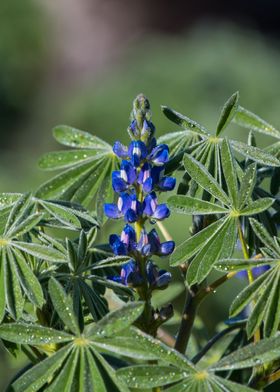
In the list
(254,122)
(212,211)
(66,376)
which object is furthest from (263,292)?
(254,122)

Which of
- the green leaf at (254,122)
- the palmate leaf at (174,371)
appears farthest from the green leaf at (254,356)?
the green leaf at (254,122)

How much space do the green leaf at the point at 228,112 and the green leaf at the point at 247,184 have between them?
139 mm

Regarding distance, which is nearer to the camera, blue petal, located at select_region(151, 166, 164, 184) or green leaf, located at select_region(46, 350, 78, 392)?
green leaf, located at select_region(46, 350, 78, 392)

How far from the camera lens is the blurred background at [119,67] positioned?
5914mm

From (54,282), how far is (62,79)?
26.1 feet

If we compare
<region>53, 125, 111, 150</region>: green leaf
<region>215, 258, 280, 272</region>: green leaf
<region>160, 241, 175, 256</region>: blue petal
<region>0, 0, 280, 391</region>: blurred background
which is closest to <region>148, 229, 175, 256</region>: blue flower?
<region>160, 241, 175, 256</region>: blue petal

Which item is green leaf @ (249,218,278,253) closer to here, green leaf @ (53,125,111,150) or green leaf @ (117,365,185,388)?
green leaf @ (117,365,185,388)

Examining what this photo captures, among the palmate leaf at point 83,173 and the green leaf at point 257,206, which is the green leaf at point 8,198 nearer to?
the palmate leaf at point 83,173

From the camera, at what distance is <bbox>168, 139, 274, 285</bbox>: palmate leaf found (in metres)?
0.98

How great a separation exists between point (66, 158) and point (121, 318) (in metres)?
0.45

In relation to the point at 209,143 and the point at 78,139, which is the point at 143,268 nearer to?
the point at 209,143

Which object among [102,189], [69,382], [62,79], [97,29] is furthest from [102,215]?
[97,29]

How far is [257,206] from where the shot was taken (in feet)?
3.19

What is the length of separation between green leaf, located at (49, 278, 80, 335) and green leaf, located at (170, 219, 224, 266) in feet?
0.46
